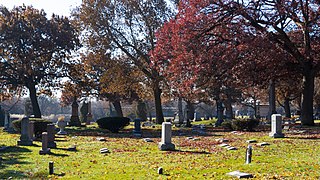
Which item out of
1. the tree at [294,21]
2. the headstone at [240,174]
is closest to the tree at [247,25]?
the tree at [294,21]

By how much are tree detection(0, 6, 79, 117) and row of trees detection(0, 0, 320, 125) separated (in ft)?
0.26

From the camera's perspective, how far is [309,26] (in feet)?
86.4

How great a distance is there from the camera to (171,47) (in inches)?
1126

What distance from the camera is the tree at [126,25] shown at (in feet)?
115

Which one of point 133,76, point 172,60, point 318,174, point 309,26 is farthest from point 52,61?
point 318,174

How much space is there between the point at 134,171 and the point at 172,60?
1747 centimetres

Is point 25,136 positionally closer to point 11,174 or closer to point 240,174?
point 11,174

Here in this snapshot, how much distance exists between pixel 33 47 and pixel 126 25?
799 cm

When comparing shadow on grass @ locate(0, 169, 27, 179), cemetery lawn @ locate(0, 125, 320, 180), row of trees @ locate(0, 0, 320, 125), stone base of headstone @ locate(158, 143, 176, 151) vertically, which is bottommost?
shadow on grass @ locate(0, 169, 27, 179)

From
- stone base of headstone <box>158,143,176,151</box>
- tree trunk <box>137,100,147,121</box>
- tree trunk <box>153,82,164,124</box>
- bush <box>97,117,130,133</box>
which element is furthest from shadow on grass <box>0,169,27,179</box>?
tree trunk <box>137,100,147,121</box>

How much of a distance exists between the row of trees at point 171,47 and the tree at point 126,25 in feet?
0.28

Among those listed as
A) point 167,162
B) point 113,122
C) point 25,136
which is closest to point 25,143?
point 25,136

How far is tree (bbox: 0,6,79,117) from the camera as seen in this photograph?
33031mm

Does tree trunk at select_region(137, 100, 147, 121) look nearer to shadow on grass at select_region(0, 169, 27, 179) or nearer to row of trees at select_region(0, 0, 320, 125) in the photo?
row of trees at select_region(0, 0, 320, 125)
